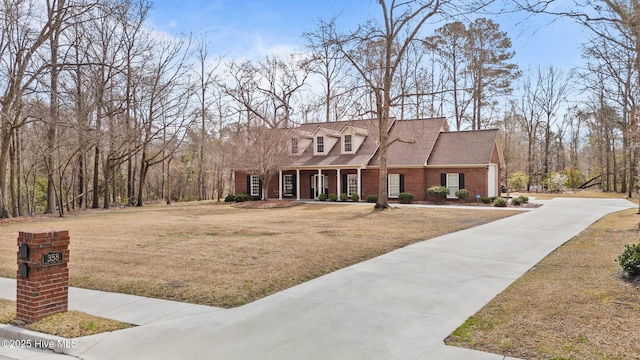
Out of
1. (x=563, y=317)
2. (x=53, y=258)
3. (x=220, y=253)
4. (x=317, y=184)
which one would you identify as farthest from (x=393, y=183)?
(x=53, y=258)

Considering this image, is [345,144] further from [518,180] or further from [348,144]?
[518,180]

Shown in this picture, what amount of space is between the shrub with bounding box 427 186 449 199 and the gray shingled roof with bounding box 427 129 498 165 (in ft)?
5.36

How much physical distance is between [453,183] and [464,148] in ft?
8.20

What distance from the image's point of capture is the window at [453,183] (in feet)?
83.4

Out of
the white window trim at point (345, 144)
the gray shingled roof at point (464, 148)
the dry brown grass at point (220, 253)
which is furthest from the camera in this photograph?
the white window trim at point (345, 144)

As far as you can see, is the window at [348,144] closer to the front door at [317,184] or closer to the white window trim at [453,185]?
the front door at [317,184]

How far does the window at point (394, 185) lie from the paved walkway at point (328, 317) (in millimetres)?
18756

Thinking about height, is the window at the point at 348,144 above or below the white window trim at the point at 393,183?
above

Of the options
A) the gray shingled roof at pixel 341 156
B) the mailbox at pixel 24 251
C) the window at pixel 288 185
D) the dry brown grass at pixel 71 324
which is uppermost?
the gray shingled roof at pixel 341 156

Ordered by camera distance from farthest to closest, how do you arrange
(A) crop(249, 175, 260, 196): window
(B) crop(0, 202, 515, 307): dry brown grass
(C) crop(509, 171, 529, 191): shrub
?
(C) crop(509, 171, 529, 191): shrub < (A) crop(249, 175, 260, 196): window < (B) crop(0, 202, 515, 307): dry brown grass

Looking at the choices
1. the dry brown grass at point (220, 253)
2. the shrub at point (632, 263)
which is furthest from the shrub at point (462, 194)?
the shrub at point (632, 263)

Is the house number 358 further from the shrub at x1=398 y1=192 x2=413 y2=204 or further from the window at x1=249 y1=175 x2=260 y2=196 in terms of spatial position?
the window at x1=249 y1=175 x2=260 y2=196

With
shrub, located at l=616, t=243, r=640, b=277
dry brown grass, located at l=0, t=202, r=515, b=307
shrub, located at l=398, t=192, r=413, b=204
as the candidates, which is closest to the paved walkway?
dry brown grass, located at l=0, t=202, r=515, b=307

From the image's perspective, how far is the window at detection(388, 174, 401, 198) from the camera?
2706cm
